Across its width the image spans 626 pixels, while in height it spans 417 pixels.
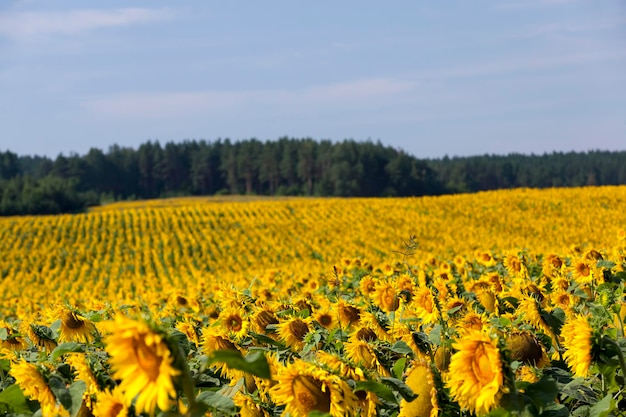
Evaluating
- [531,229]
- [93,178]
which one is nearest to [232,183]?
[93,178]

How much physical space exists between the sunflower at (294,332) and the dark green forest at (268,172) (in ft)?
312

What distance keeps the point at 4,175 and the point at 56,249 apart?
115625mm

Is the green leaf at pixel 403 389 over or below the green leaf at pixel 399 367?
over

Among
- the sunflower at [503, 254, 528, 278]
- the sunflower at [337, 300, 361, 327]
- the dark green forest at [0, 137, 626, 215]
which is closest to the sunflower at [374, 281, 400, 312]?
the sunflower at [337, 300, 361, 327]

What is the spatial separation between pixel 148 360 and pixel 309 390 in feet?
1.82

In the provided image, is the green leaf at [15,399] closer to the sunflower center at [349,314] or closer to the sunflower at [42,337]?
the sunflower at [42,337]

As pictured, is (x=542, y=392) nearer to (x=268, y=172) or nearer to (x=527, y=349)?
(x=527, y=349)

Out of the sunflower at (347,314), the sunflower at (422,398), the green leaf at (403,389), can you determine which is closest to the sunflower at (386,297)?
the sunflower at (347,314)

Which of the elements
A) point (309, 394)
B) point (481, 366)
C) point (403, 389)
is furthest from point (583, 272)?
point (309, 394)

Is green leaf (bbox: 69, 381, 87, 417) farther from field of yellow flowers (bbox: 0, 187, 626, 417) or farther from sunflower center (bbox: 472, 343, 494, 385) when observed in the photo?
sunflower center (bbox: 472, 343, 494, 385)

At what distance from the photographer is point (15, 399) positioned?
195 cm

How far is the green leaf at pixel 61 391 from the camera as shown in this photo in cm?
177

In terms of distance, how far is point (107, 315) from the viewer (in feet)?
11.9

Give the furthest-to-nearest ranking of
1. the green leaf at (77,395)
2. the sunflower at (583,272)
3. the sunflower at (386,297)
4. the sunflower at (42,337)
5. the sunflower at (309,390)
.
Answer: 1. the sunflower at (583,272)
2. the sunflower at (386,297)
3. the sunflower at (42,337)
4. the green leaf at (77,395)
5. the sunflower at (309,390)
